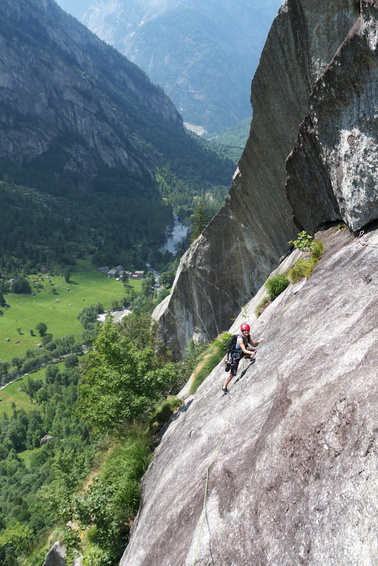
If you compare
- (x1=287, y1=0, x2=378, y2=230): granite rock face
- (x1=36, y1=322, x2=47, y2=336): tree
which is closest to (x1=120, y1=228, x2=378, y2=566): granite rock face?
(x1=287, y1=0, x2=378, y2=230): granite rock face

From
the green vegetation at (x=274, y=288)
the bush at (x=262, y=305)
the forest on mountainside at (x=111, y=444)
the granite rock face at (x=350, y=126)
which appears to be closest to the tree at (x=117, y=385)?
the forest on mountainside at (x=111, y=444)

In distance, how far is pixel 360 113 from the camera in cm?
1267

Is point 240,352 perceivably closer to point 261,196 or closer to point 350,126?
point 350,126

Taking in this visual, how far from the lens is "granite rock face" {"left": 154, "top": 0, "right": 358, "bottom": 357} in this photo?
18.8 m

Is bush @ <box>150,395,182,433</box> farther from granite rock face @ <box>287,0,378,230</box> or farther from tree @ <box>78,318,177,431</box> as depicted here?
granite rock face @ <box>287,0,378,230</box>

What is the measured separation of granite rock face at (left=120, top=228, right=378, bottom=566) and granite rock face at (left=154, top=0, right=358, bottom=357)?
1126cm

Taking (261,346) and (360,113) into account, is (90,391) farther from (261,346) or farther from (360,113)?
(360,113)

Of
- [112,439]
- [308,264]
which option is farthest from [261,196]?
[112,439]

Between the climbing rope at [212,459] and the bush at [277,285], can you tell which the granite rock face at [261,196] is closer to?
the bush at [277,285]

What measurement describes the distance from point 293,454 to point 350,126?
11.6 metres

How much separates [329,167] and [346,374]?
10.4 m

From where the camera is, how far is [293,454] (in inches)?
310

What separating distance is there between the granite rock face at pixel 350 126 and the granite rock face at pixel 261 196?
19.7 feet

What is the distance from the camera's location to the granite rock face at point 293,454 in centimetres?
654
